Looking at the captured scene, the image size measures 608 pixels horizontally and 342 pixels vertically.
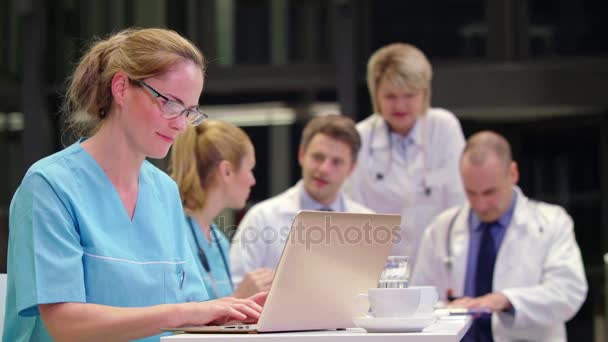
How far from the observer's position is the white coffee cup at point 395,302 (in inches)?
72.0

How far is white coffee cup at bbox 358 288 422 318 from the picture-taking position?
1.83 m

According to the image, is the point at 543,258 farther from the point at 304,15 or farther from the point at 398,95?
the point at 304,15

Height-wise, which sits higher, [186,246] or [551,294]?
[186,246]

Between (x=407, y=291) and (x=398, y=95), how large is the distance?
92.9 inches

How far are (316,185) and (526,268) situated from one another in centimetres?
91

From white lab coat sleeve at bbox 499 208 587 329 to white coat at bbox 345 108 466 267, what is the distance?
23.0 inches

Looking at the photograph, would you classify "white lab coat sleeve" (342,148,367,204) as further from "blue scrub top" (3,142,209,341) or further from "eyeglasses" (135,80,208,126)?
"eyeglasses" (135,80,208,126)

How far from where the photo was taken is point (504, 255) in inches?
147

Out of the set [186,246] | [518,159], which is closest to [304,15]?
[518,159]

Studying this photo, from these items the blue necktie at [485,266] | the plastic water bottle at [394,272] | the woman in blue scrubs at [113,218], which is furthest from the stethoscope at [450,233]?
the woman in blue scrubs at [113,218]

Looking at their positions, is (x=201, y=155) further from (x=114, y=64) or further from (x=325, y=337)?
(x=325, y=337)

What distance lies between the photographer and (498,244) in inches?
149

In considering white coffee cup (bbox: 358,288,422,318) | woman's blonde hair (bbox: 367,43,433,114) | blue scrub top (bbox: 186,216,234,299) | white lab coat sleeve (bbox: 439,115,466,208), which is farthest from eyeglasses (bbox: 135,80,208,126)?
white lab coat sleeve (bbox: 439,115,466,208)

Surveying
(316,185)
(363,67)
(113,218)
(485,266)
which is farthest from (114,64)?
(363,67)
